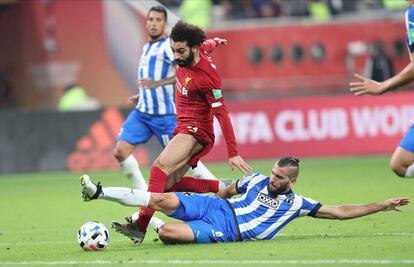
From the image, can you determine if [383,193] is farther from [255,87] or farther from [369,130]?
[255,87]

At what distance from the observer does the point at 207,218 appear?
34.7 feet

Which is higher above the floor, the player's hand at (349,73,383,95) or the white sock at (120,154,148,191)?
the player's hand at (349,73,383,95)

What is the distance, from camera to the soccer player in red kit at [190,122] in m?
11.0

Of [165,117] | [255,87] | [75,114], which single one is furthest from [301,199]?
[255,87]

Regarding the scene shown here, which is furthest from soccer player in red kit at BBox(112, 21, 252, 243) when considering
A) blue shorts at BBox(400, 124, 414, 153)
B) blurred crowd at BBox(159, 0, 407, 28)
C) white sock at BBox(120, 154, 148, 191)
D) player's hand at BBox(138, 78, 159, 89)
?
blurred crowd at BBox(159, 0, 407, 28)

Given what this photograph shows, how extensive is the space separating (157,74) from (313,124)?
981 centimetres

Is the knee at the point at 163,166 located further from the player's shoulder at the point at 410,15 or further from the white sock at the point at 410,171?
the player's shoulder at the point at 410,15

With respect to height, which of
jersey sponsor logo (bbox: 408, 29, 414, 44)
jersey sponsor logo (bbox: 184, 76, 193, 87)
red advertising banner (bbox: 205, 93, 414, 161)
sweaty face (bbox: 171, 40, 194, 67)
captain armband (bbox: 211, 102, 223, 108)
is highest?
jersey sponsor logo (bbox: 408, 29, 414, 44)

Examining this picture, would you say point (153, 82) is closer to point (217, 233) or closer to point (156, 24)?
point (156, 24)

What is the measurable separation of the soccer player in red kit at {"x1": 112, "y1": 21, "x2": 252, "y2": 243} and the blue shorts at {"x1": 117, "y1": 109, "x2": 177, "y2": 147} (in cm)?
235

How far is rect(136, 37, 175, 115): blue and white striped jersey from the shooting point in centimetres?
1378

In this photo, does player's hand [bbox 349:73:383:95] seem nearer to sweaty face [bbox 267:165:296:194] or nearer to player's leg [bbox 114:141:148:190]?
sweaty face [bbox 267:165:296:194]

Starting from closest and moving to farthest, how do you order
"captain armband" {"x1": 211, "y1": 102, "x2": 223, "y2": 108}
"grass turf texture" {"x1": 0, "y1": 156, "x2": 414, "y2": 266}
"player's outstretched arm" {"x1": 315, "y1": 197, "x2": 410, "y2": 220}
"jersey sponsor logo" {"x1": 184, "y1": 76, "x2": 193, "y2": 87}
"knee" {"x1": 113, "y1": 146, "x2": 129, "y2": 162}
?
1. "grass turf texture" {"x1": 0, "y1": 156, "x2": 414, "y2": 266}
2. "player's outstretched arm" {"x1": 315, "y1": 197, "x2": 410, "y2": 220}
3. "captain armband" {"x1": 211, "y1": 102, "x2": 223, "y2": 108}
4. "jersey sponsor logo" {"x1": 184, "y1": 76, "x2": 193, "y2": 87}
5. "knee" {"x1": 113, "y1": 146, "x2": 129, "y2": 162}

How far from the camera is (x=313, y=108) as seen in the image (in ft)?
76.3
